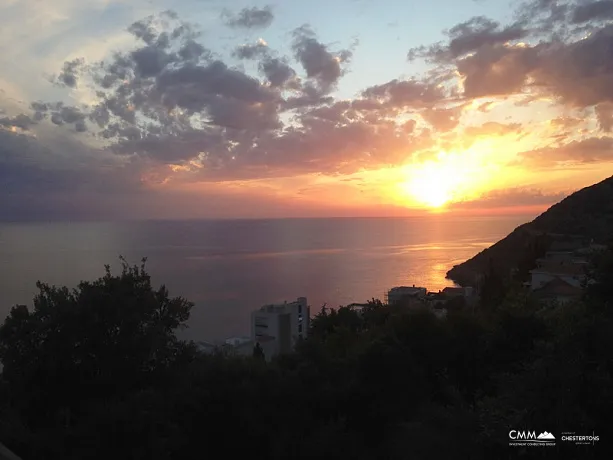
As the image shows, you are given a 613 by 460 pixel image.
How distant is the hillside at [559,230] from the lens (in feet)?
134

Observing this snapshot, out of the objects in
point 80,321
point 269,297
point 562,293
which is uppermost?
point 80,321

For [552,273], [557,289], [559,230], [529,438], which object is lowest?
[557,289]

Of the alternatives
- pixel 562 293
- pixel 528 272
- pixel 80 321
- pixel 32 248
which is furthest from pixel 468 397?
pixel 32 248

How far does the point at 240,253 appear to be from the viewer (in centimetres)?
8794

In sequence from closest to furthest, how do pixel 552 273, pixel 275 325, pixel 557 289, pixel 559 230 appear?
pixel 557 289
pixel 552 273
pixel 275 325
pixel 559 230

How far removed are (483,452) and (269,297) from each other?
46.7 m

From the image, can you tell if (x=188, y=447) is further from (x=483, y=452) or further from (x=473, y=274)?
(x=473, y=274)

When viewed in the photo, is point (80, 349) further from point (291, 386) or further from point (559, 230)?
point (559, 230)

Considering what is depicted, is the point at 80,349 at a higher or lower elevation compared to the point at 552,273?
higher

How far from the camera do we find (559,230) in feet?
152

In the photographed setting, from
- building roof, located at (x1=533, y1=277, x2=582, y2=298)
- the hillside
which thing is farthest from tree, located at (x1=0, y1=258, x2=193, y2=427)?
the hillside

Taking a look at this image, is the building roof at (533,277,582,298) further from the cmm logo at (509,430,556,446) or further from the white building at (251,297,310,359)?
the cmm logo at (509,430,556,446)

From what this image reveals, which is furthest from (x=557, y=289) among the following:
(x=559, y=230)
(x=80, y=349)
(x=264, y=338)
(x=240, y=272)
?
(x=240, y=272)

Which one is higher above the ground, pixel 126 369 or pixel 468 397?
pixel 126 369
